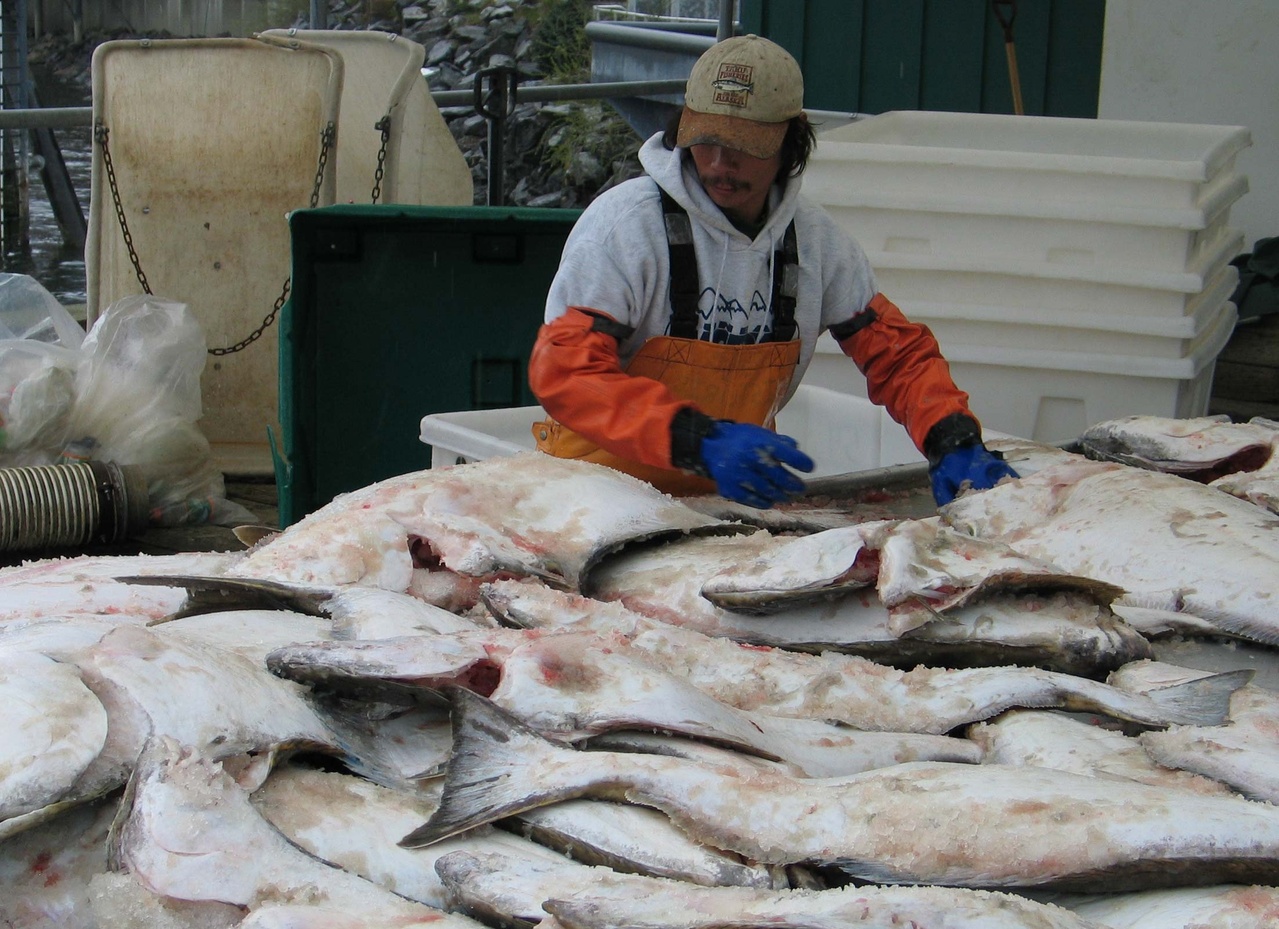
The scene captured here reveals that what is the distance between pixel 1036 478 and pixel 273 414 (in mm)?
5310

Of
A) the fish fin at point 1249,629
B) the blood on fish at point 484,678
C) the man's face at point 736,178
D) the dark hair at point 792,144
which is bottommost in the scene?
the fish fin at point 1249,629

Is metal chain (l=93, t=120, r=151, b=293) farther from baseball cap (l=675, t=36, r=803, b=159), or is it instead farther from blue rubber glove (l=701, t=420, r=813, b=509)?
blue rubber glove (l=701, t=420, r=813, b=509)

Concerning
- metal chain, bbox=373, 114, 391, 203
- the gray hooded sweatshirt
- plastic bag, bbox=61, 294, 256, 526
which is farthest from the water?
the gray hooded sweatshirt

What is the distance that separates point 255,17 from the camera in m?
20.8

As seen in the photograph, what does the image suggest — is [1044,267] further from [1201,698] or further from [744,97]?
[1201,698]

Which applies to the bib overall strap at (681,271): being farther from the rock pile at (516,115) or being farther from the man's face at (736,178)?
the rock pile at (516,115)

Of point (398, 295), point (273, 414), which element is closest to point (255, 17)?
point (273, 414)

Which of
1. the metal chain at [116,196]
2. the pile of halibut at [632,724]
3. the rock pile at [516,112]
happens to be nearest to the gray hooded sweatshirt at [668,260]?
the pile of halibut at [632,724]

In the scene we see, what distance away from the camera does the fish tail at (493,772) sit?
1517 mm

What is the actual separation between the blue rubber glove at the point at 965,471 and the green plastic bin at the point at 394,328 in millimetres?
2260

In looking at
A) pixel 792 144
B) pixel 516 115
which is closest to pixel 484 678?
pixel 792 144

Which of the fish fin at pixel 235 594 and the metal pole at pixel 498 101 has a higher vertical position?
the metal pole at pixel 498 101

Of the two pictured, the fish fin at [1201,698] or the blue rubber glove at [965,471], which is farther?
the blue rubber glove at [965,471]

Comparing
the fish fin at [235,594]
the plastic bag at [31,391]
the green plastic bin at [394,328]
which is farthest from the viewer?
the plastic bag at [31,391]
